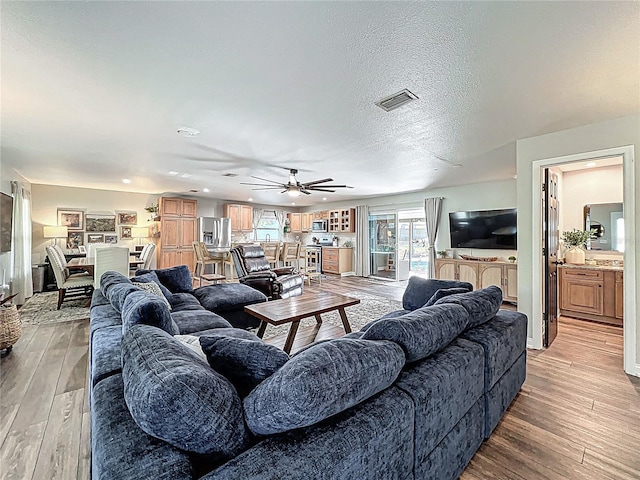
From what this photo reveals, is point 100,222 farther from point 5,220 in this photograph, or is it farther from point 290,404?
point 290,404

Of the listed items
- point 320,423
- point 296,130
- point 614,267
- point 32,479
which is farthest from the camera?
point 614,267

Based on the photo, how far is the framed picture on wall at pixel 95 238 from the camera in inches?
284

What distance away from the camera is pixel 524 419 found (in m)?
2.06

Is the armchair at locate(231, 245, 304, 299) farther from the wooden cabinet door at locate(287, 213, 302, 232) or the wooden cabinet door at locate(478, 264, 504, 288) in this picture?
the wooden cabinet door at locate(287, 213, 302, 232)

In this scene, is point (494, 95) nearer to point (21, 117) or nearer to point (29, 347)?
point (21, 117)

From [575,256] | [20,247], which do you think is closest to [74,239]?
[20,247]

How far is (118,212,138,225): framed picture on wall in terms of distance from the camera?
761 centimetres

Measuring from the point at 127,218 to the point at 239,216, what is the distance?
10.0 feet

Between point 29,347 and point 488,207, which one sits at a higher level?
point 488,207

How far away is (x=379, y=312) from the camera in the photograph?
188 inches

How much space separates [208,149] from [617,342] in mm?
5695

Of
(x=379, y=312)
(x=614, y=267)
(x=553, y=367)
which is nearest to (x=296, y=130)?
(x=379, y=312)

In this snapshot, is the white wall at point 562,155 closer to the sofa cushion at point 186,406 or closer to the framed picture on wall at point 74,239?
the sofa cushion at point 186,406

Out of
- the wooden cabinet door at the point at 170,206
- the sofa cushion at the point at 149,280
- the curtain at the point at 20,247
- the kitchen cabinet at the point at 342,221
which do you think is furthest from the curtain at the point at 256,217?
the sofa cushion at the point at 149,280
